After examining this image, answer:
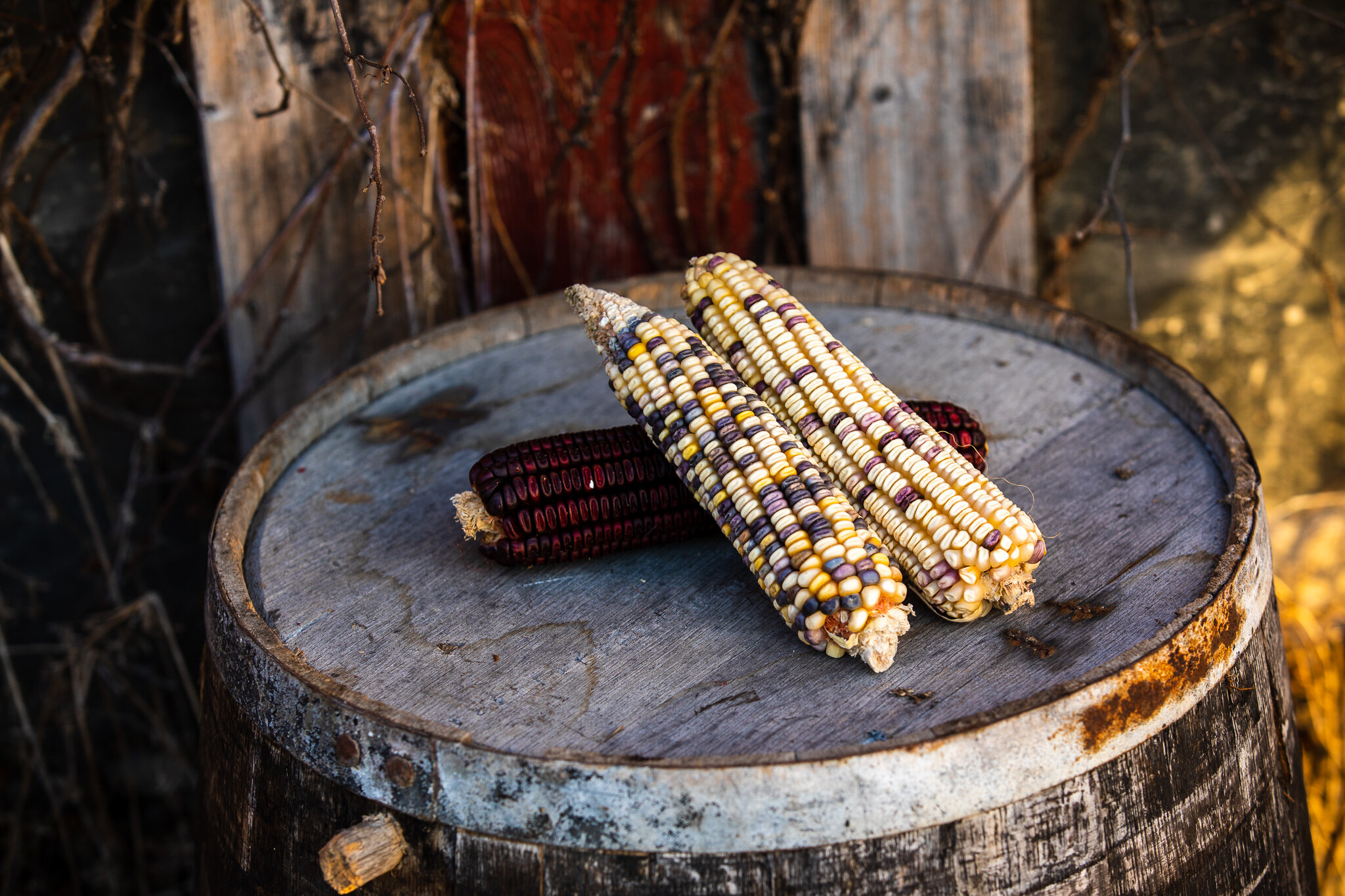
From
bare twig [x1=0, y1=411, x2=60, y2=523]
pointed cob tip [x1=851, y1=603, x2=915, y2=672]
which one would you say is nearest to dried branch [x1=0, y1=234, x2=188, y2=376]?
bare twig [x1=0, y1=411, x2=60, y2=523]

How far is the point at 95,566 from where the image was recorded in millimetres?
3375

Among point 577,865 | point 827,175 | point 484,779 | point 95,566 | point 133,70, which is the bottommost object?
point 95,566

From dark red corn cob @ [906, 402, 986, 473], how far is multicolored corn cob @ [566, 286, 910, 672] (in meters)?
0.29

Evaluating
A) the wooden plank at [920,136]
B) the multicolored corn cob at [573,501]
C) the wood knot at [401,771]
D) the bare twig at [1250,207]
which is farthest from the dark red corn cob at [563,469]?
the bare twig at [1250,207]

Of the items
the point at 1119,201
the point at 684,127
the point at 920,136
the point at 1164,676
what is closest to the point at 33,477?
the point at 684,127

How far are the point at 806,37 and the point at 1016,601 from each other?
214cm

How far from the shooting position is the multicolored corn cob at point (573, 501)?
1.80 meters

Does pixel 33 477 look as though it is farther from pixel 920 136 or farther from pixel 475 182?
pixel 920 136

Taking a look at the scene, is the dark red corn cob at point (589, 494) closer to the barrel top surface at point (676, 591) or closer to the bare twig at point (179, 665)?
the barrel top surface at point (676, 591)

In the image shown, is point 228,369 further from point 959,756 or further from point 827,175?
point 959,756

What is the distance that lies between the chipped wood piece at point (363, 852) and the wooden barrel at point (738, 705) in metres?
0.01

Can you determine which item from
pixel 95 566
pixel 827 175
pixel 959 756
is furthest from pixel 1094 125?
pixel 95 566

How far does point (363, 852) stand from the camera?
1.42 m

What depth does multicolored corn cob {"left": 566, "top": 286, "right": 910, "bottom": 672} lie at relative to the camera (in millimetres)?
1542
